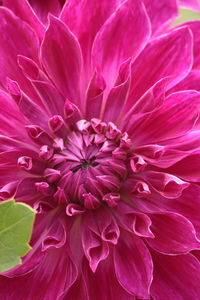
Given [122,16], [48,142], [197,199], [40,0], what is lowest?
[197,199]

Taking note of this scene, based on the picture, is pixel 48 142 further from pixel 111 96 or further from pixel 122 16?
pixel 122 16

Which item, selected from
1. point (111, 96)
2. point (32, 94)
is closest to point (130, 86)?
point (111, 96)

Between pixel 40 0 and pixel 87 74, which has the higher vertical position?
pixel 40 0

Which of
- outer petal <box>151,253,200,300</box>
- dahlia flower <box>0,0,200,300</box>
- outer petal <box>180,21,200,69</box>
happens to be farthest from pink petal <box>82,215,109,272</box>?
outer petal <box>180,21,200,69</box>

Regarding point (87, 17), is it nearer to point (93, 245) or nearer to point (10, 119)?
point (10, 119)

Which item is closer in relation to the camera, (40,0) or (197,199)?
(197,199)
